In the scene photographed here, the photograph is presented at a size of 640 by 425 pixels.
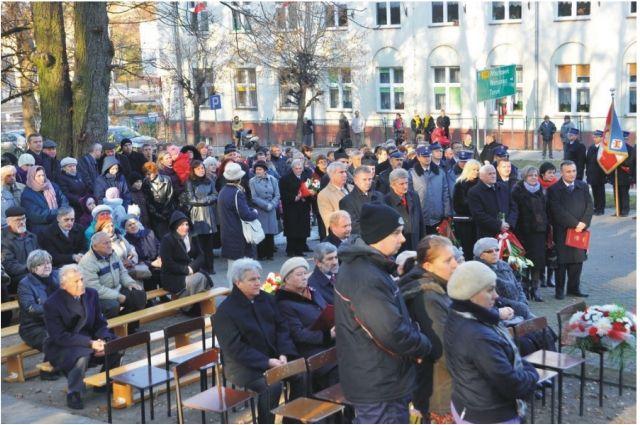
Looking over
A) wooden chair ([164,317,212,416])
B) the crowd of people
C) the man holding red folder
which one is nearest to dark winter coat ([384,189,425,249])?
the crowd of people

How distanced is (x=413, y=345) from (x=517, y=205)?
6.94m

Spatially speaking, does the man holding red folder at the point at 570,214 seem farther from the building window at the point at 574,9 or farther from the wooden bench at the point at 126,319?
the building window at the point at 574,9

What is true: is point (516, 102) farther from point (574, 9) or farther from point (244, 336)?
point (244, 336)

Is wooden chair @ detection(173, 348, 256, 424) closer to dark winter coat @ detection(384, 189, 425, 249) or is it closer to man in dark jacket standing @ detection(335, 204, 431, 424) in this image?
man in dark jacket standing @ detection(335, 204, 431, 424)

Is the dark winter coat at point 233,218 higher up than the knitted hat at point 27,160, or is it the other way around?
the knitted hat at point 27,160

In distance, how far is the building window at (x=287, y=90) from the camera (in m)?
35.8

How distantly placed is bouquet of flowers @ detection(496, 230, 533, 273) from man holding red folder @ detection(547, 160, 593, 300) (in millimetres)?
638

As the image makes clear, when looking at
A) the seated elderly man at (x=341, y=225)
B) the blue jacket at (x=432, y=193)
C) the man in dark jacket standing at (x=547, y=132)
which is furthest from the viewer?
the man in dark jacket standing at (x=547, y=132)

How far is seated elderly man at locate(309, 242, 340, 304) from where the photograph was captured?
27.1 ft

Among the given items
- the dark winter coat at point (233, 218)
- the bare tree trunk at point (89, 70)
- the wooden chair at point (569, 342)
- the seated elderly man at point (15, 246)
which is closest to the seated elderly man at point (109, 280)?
the seated elderly man at point (15, 246)

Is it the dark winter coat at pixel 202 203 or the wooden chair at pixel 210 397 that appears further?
the dark winter coat at pixel 202 203

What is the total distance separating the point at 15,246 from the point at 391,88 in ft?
93.4

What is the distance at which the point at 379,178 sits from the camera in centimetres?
1436

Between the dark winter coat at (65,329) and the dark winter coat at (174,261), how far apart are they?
2.77 metres
